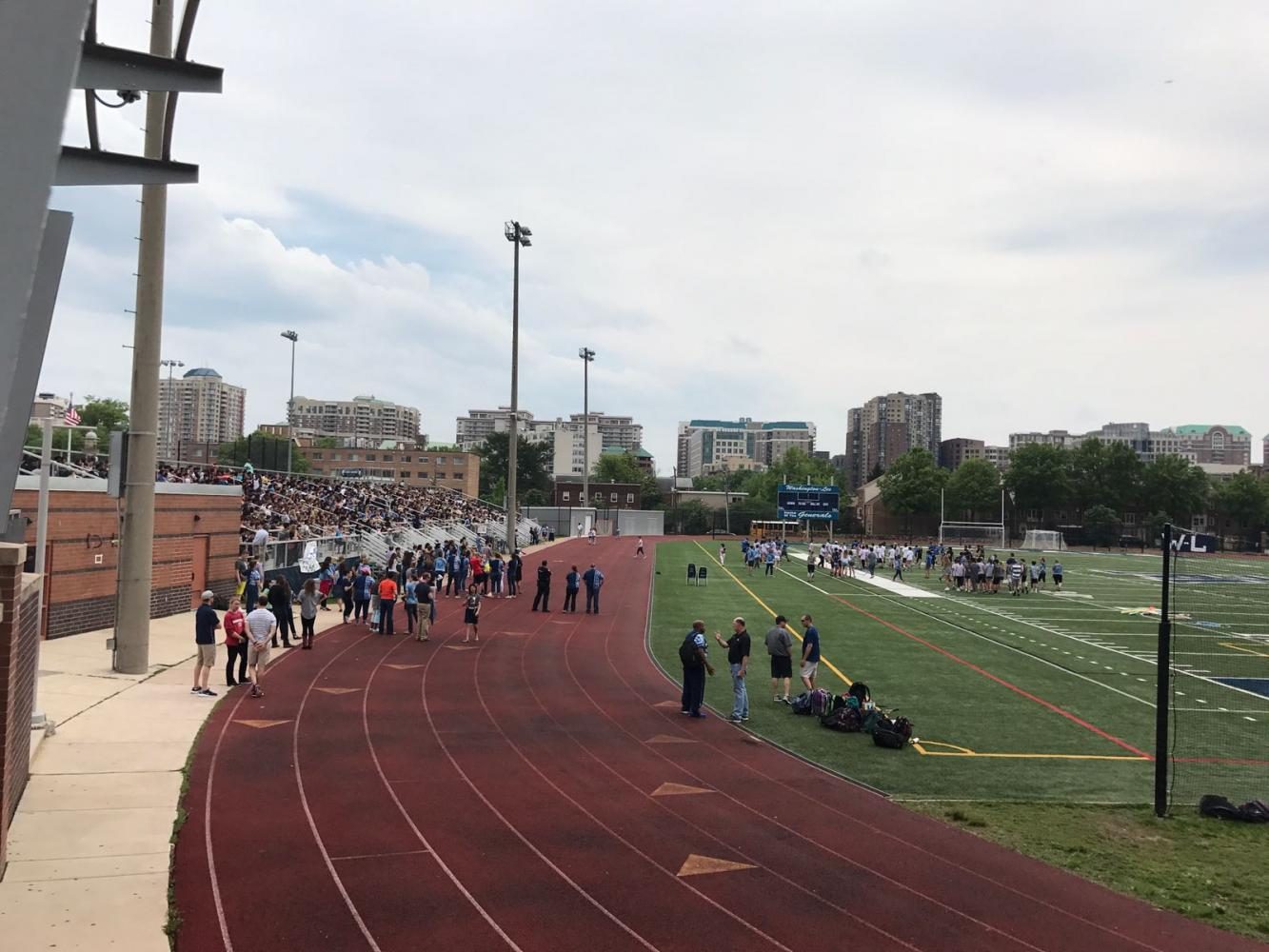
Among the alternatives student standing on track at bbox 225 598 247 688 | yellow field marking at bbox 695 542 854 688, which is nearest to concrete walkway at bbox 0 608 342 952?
student standing on track at bbox 225 598 247 688

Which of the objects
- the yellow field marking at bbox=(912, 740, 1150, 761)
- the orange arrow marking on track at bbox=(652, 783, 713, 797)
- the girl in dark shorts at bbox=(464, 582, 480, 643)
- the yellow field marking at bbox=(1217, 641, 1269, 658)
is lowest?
the yellow field marking at bbox=(1217, 641, 1269, 658)

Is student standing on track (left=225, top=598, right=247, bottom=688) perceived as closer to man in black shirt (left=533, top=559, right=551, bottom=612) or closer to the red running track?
the red running track

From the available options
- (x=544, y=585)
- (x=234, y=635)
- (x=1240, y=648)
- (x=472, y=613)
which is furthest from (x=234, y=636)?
(x=1240, y=648)

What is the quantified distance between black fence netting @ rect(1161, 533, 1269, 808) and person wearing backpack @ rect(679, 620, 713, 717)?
624cm

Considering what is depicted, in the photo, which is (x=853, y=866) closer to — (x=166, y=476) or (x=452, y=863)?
(x=452, y=863)

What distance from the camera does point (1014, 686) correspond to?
693 inches

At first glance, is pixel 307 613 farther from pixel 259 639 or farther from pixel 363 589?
pixel 259 639

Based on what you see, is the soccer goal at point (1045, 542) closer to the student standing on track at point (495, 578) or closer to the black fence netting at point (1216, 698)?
the black fence netting at point (1216, 698)

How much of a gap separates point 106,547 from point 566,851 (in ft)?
52.1

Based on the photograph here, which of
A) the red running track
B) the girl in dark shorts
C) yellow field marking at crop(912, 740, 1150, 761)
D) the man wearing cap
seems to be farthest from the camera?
the girl in dark shorts

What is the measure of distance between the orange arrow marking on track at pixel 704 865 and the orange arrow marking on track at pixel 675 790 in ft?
5.83

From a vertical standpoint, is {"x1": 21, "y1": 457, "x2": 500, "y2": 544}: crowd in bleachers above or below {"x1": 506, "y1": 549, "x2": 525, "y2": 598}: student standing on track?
above

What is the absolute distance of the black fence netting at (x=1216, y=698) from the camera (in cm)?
1190

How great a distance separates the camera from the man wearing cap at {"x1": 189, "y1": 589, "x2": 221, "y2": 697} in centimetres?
1403
